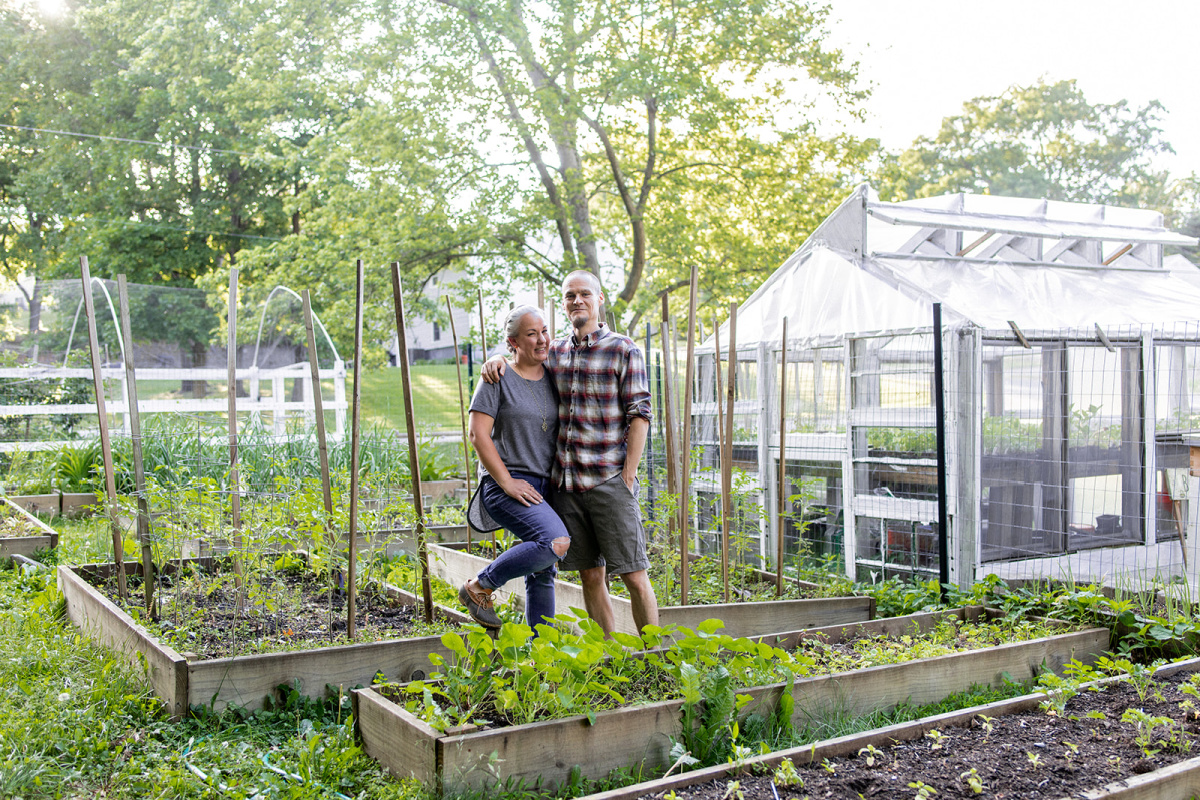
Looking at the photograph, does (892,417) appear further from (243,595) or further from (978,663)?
(243,595)

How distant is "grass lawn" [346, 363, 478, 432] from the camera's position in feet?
70.7

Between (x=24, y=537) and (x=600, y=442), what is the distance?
4.50m

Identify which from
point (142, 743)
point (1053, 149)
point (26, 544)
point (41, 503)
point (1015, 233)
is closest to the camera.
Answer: point (142, 743)

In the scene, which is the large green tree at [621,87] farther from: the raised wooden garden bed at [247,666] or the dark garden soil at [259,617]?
the raised wooden garden bed at [247,666]

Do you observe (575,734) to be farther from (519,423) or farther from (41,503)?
(41,503)

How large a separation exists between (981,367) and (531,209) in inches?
308

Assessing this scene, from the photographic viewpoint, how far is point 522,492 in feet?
11.2

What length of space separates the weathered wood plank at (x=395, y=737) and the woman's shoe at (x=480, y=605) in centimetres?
68

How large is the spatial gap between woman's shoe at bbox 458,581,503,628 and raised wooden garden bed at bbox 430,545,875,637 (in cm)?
58

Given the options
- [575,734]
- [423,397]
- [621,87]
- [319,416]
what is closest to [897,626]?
[575,734]

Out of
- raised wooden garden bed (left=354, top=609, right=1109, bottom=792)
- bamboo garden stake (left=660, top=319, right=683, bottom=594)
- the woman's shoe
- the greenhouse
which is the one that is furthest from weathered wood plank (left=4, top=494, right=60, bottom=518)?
raised wooden garden bed (left=354, top=609, right=1109, bottom=792)

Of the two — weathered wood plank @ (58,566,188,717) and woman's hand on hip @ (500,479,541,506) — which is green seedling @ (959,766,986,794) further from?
weathered wood plank @ (58,566,188,717)

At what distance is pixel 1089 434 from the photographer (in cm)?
645

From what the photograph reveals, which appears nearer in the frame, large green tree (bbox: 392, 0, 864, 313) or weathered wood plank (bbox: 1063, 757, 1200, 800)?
weathered wood plank (bbox: 1063, 757, 1200, 800)
